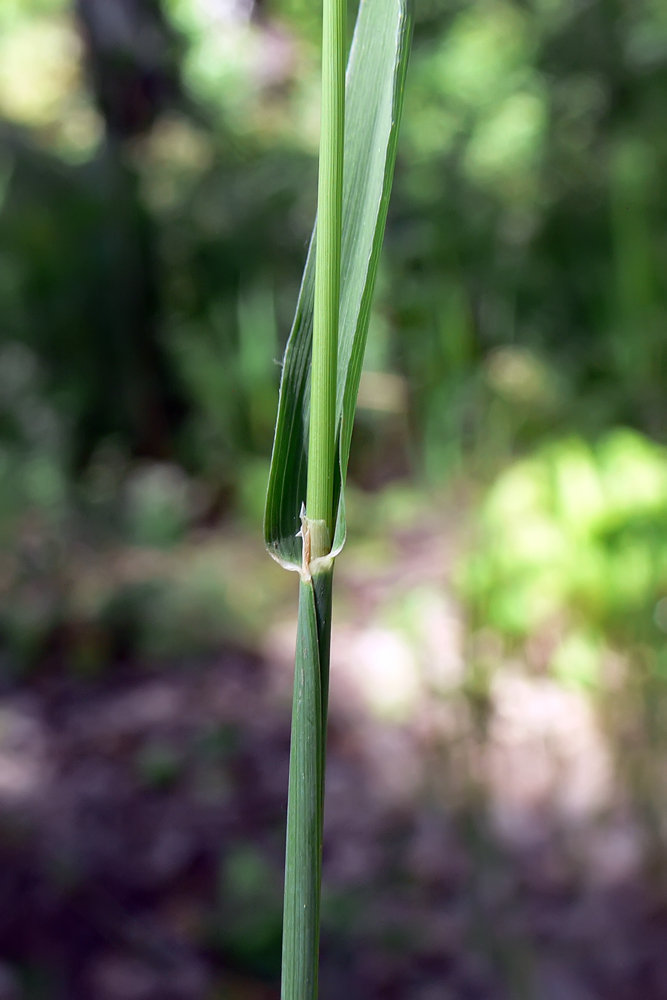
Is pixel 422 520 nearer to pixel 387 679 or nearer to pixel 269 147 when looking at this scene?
pixel 387 679

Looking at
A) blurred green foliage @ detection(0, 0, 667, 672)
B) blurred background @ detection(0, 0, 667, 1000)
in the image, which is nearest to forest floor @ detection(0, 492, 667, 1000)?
blurred background @ detection(0, 0, 667, 1000)

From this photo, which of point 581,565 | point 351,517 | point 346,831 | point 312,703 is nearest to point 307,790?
point 312,703

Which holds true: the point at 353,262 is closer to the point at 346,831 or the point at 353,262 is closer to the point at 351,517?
the point at 346,831

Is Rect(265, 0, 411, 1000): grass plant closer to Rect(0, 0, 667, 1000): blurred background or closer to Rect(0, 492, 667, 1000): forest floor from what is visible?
Rect(0, 0, 667, 1000): blurred background

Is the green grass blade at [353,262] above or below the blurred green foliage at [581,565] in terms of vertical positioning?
below

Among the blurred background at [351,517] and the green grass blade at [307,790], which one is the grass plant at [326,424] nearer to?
the green grass blade at [307,790]

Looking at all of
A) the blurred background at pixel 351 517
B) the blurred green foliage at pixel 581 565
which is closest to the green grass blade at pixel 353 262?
the blurred background at pixel 351 517
